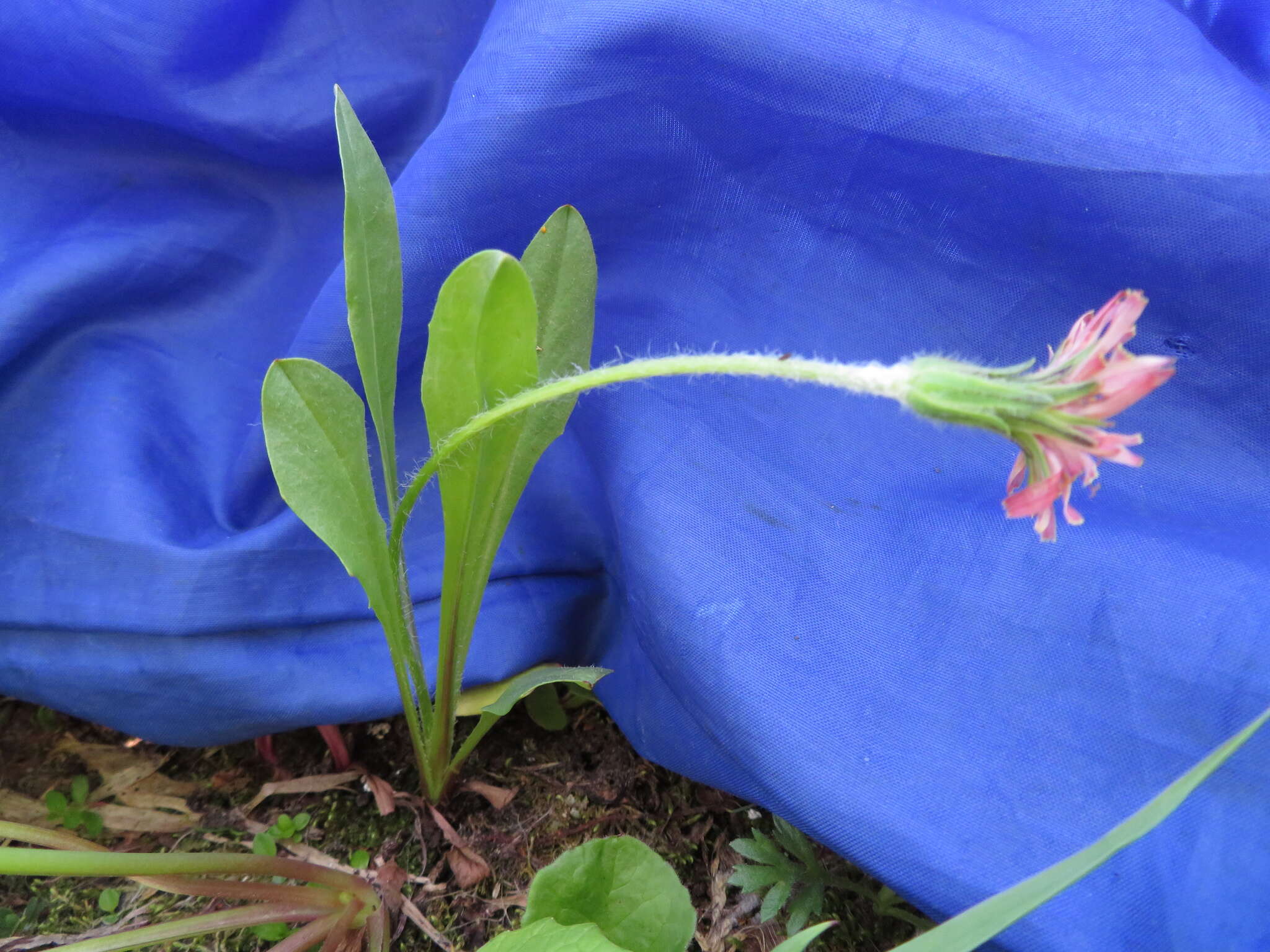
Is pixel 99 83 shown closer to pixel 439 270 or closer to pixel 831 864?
pixel 439 270

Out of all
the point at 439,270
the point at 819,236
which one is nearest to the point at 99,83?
the point at 439,270

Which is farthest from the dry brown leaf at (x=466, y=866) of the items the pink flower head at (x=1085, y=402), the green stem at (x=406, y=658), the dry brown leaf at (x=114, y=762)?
the pink flower head at (x=1085, y=402)

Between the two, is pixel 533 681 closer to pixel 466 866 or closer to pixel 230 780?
pixel 466 866

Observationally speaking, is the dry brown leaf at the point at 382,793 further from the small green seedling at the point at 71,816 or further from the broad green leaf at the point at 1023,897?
the broad green leaf at the point at 1023,897

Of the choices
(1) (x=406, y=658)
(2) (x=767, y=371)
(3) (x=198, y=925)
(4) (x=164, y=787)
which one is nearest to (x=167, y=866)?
(3) (x=198, y=925)

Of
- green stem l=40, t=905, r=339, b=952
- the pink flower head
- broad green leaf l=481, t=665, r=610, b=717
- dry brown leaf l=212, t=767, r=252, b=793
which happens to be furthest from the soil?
the pink flower head

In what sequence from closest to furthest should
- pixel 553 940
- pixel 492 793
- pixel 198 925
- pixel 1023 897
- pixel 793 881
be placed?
pixel 1023 897, pixel 553 940, pixel 198 925, pixel 793 881, pixel 492 793

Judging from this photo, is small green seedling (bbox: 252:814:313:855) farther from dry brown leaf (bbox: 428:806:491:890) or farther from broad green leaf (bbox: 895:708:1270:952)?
broad green leaf (bbox: 895:708:1270:952)
